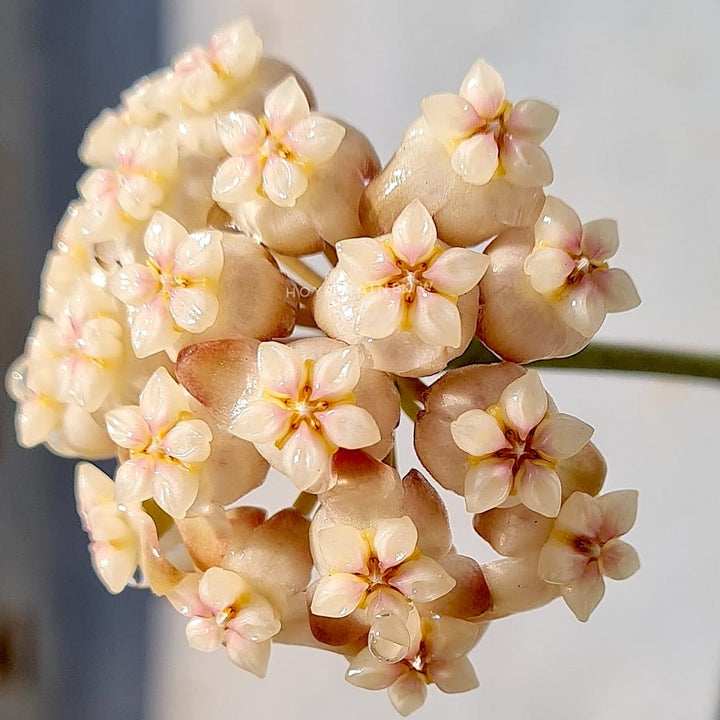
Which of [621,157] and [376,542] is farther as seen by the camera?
[621,157]

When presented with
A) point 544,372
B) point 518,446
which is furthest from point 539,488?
point 544,372

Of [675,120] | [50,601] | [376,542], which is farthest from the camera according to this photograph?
[50,601]

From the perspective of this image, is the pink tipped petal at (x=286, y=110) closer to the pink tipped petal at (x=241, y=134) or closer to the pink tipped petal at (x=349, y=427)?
the pink tipped petal at (x=241, y=134)

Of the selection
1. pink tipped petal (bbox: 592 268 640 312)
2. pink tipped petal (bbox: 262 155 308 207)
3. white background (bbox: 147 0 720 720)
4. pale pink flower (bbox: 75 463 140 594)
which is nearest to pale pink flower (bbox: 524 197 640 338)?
pink tipped petal (bbox: 592 268 640 312)

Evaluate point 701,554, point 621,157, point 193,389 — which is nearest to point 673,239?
point 621,157

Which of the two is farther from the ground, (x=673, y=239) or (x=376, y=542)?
(x=673, y=239)

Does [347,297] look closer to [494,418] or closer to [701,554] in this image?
[494,418]

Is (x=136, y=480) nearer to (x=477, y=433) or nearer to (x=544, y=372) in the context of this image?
(x=477, y=433)

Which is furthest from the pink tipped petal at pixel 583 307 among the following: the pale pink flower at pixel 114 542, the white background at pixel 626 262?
the white background at pixel 626 262
